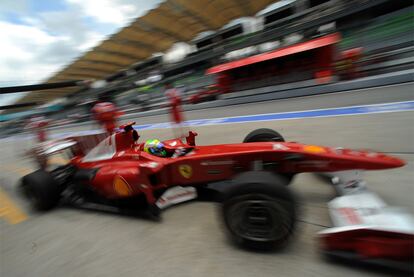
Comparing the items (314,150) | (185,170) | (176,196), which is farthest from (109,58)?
(314,150)

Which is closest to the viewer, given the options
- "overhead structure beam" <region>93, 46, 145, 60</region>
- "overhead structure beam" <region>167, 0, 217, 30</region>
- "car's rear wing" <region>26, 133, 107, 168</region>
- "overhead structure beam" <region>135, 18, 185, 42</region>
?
"car's rear wing" <region>26, 133, 107, 168</region>

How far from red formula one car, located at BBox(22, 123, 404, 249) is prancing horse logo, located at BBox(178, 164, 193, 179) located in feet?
0.03

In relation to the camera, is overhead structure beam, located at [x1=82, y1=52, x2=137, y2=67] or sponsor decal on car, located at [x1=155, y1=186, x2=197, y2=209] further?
overhead structure beam, located at [x1=82, y1=52, x2=137, y2=67]

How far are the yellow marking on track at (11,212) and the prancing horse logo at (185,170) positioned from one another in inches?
89.5

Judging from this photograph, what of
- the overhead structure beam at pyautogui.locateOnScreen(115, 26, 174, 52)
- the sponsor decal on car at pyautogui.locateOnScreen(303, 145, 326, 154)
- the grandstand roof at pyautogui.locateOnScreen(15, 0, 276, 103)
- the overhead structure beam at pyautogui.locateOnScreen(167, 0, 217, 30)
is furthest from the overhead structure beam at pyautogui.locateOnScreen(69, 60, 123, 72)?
the sponsor decal on car at pyautogui.locateOnScreen(303, 145, 326, 154)

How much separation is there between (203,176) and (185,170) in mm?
190

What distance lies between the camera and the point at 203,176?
240 cm

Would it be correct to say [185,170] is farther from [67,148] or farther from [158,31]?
[158,31]

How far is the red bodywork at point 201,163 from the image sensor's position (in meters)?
1.97

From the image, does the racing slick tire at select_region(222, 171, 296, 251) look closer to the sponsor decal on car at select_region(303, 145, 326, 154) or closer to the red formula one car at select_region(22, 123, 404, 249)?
the red formula one car at select_region(22, 123, 404, 249)

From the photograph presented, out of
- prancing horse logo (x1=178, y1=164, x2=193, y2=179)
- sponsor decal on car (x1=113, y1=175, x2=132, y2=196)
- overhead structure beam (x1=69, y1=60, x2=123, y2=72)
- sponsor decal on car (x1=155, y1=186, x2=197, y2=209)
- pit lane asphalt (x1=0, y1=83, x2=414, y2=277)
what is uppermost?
overhead structure beam (x1=69, y1=60, x2=123, y2=72)

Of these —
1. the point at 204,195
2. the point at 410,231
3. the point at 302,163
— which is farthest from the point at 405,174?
the point at 204,195

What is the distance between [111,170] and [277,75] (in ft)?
36.0

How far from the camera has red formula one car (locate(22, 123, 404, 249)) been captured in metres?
1.72
